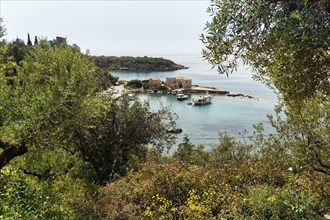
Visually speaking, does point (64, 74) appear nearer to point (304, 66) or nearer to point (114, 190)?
point (114, 190)

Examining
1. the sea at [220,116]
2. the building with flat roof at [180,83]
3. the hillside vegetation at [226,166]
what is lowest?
the sea at [220,116]

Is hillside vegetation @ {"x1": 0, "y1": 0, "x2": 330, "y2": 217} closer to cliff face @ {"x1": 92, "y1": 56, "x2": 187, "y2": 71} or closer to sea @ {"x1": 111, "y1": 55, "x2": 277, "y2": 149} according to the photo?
sea @ {"x1": 111, "y1": 55, "x2": 277, "y2": 149}

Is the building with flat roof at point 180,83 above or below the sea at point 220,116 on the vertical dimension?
above

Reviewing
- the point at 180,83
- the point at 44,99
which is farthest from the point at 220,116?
the point at 44,99

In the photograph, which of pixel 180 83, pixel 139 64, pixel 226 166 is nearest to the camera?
pixel 226 166

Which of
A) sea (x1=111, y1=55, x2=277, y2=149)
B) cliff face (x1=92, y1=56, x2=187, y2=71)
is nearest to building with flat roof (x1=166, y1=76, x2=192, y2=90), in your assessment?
sea (x1=111, y1=55, x2=277, y2=149)

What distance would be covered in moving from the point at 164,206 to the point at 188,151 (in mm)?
18082

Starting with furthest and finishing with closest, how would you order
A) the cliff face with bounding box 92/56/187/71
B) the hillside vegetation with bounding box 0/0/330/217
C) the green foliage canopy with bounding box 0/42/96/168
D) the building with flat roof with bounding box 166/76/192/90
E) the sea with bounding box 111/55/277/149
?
the cliff face with bounding box 92/56/187/71
the building with flat roof with bounding box 166/76/192/90
the sea with bounding box 111/55/277/149
the green foliage canopy with bounding box 0/42/96/168
the hillside vegetation with bounding box 0/0/330/217

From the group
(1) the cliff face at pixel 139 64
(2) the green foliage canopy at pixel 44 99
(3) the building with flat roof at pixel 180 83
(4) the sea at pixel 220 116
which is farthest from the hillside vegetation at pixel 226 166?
(1) the cliff face at pixel 139 64

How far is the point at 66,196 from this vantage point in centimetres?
625

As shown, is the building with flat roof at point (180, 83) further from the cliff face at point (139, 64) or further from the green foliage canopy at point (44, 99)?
the green foliage canopy at point (44, 99)

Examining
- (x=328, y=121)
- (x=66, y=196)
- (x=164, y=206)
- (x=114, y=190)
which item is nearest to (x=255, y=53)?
(x=328, y=121)

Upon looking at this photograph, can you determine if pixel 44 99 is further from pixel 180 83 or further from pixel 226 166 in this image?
pixel 180 83

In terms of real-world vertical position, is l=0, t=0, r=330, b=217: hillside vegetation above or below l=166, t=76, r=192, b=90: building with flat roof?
above
